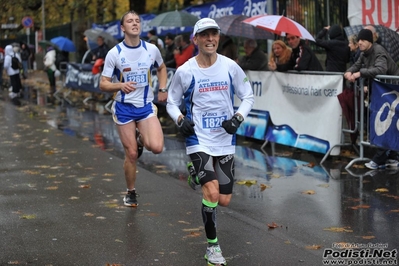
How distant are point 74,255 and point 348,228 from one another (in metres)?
2.67

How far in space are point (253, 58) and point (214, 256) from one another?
8403mm

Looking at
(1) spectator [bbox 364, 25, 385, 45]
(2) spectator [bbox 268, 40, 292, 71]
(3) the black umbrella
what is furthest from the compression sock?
(2) spectator [bbox 268, 40, 292, 71]

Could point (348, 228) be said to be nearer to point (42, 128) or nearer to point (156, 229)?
point (156, 229)

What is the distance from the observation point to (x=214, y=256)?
21.0 ft

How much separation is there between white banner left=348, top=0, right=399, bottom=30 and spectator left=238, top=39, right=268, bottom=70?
191cm

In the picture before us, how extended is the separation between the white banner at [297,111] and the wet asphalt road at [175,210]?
282mm

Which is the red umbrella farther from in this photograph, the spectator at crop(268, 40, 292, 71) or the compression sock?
the compression sock

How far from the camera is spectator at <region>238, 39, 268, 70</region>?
14.4m

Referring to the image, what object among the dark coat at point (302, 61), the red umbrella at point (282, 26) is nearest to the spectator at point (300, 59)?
the dark coat at point (302, 61)

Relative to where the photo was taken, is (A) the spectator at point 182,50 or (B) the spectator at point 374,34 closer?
(B) the spectator at point 374,34

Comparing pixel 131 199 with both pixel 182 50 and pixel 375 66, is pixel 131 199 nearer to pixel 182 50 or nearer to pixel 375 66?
pixel 375 66

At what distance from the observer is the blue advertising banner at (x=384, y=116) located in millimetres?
10406

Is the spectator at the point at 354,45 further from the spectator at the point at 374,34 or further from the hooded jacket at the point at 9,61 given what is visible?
the hooded jacket at the point at 9,61

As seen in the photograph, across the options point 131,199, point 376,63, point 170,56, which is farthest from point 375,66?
point 170,56
